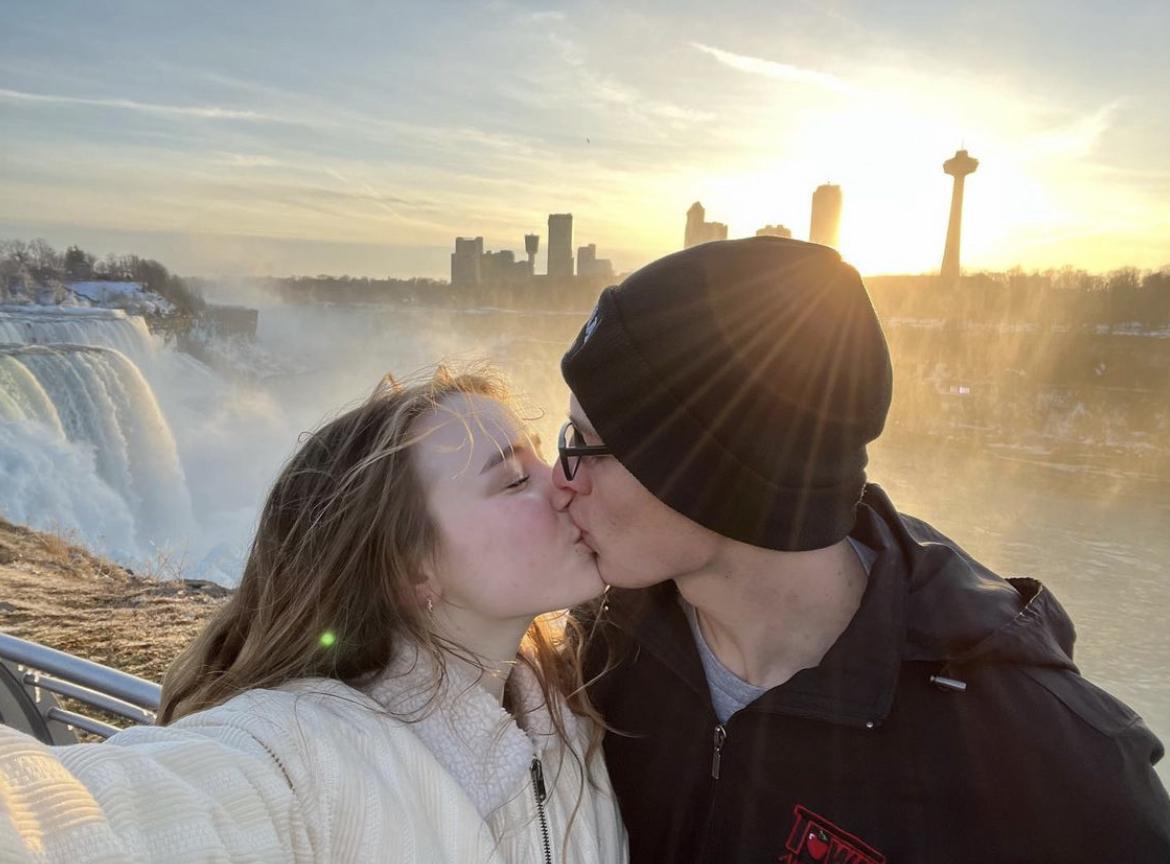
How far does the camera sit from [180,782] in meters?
1.00

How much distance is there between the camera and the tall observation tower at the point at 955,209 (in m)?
66.6

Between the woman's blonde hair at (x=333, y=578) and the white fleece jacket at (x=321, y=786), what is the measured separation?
10 centimetres

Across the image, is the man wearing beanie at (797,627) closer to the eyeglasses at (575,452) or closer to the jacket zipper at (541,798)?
the eyeglasses at (575,452)

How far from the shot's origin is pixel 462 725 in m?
1.59

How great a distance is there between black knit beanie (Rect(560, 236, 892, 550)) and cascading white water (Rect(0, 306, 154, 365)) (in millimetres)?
23177

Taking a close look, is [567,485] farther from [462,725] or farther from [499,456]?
[462,725]

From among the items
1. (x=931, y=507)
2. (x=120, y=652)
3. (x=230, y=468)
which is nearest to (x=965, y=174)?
(x=931, y=507)

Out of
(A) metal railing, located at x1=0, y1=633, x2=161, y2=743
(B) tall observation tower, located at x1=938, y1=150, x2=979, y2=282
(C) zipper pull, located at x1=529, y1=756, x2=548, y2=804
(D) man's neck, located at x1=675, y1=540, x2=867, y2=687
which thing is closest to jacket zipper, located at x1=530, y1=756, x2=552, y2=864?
(C) zipper pull, located at x1=529, y1=756, x2=548, y2=804

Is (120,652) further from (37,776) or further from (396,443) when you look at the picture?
(37,776)

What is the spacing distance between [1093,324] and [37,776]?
187 ft

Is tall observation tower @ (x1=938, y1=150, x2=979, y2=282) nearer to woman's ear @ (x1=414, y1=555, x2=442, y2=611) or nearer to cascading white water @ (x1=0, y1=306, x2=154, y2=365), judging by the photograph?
cascading white water @ (x1=0, y1=306, x2=154, y2=365)

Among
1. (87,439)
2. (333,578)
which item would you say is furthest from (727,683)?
(87,439)

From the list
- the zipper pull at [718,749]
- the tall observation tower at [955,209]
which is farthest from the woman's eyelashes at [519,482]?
the tall observation tower at [955,209]

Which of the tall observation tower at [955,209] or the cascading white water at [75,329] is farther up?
the tall observation tower at [955,209]
